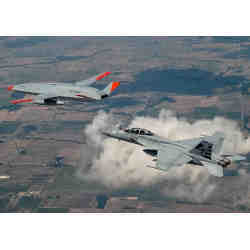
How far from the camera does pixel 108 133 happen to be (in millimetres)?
70188

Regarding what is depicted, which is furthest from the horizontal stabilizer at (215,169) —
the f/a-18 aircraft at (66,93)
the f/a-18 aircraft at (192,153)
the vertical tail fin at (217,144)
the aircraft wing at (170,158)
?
the f/a-18 aircraft at (66,93)

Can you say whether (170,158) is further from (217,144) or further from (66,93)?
(66,93)

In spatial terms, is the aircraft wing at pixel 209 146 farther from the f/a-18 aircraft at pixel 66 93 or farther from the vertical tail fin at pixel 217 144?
the f/a-18 aircraft at pixel 66 93

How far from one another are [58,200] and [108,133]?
6153cm

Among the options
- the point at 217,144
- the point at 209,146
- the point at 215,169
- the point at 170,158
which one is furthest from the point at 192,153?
Answer: the point at 215,169

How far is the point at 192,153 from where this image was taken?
62.8 metres

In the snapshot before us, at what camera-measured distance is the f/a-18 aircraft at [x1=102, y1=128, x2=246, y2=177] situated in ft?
197

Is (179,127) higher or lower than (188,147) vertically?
lower

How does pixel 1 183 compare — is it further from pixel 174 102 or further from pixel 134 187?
pixel 174 102

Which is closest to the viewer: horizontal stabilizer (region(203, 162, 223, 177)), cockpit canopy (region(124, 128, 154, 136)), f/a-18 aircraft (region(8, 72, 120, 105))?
horizontal stabilizer (region(203, 162, 223, 177))

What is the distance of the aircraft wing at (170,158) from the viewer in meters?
59.0

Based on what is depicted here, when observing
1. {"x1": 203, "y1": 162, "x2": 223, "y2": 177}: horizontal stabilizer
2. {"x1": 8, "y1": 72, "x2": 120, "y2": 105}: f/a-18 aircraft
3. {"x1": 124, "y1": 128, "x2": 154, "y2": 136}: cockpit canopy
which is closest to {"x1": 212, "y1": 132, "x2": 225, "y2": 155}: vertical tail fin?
{"x1": 203, "y1": 162, "x2": 223, "y2": 177}: horizontal stabilizer

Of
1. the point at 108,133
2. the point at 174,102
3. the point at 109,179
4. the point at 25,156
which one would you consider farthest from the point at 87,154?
the point at 108,133

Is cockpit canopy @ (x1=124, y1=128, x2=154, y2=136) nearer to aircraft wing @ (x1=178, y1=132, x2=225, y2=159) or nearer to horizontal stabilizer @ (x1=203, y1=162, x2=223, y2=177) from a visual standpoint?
aircraft wing @ (x1=178, y1=132, x2=225, y2=159)
